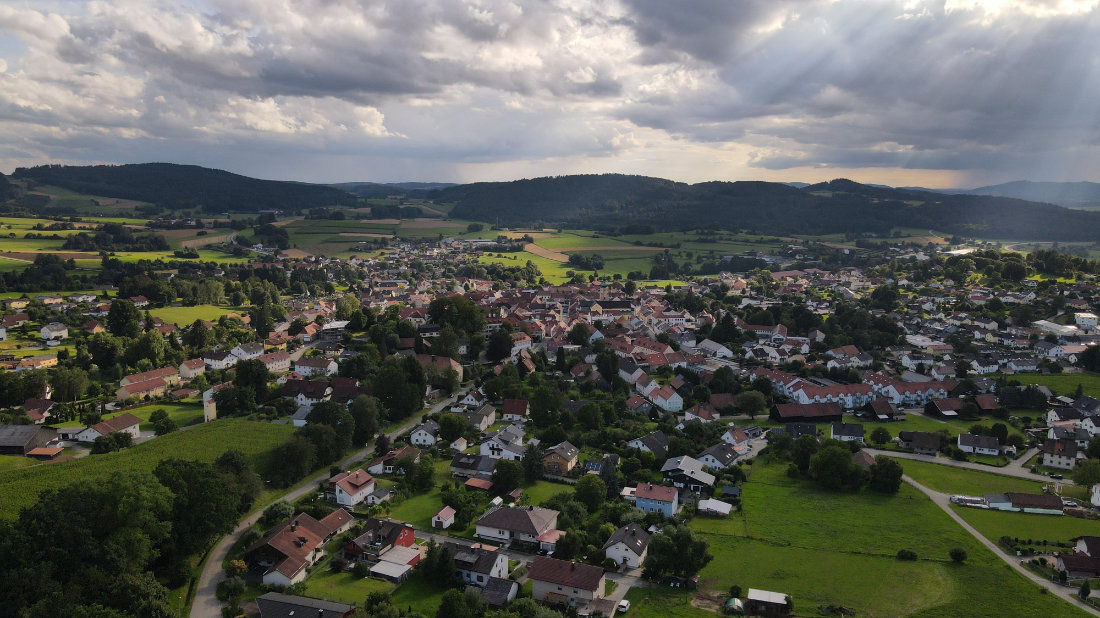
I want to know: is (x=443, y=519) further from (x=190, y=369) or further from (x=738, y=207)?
(x=738, y=207)

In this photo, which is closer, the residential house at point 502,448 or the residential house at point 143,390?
the residential house at point 502,448

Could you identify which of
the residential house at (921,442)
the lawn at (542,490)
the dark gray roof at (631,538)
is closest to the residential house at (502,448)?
the lawn at (542,490)

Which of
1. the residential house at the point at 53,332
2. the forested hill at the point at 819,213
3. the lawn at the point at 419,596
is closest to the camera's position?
the lawn at the point at 419,596

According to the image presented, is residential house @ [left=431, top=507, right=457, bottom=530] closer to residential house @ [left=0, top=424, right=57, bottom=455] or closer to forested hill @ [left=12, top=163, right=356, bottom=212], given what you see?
residential house @ [left=0, top=424, right=57, bottom=455]

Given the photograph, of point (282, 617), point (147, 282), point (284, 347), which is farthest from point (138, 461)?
point (147, 282)

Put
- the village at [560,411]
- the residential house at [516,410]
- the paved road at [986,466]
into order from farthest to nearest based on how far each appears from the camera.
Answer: the residential house at [516,410] < the paved road at [986,466] < the village at [560,411]

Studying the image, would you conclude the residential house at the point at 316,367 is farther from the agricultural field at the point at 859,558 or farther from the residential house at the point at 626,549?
the agricultural field at the point at 859,558
